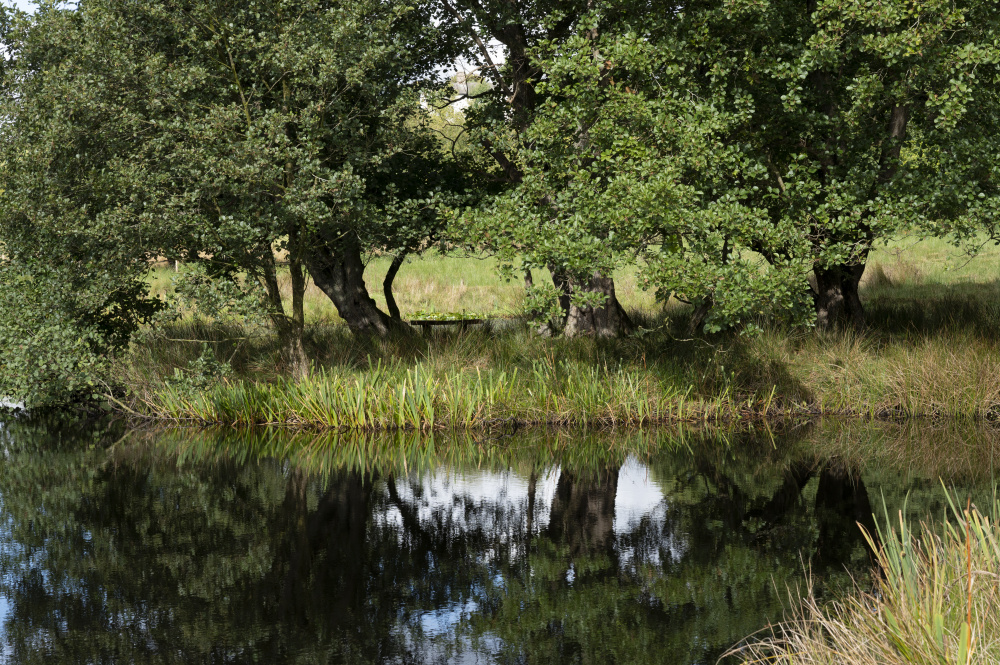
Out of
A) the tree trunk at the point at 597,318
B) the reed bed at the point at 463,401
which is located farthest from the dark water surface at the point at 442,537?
the tree trunk at the point at 597,318

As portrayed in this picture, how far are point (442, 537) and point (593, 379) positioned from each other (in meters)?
6.14

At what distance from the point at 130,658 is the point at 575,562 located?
3.89 meters

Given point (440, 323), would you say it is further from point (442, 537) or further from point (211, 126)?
point (442, 537)

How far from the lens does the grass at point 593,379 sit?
50.3ft

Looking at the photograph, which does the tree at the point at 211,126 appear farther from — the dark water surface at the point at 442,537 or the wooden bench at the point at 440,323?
the wooden bench at the point at 440,323

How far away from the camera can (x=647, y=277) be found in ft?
42.8

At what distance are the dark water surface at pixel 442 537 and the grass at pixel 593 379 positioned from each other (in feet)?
2.49

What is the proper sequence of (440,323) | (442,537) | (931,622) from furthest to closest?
(440,323) < (442,537) < (931,622)

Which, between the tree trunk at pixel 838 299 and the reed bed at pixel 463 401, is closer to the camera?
the reed bed at pixel 463 401

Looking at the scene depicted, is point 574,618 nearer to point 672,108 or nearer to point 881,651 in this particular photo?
point 881,651

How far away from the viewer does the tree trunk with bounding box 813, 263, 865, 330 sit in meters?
17.0

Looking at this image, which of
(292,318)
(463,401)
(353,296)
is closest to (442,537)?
(463,401)

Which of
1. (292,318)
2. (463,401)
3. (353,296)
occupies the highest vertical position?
(353,296)

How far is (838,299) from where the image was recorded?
17.3m
